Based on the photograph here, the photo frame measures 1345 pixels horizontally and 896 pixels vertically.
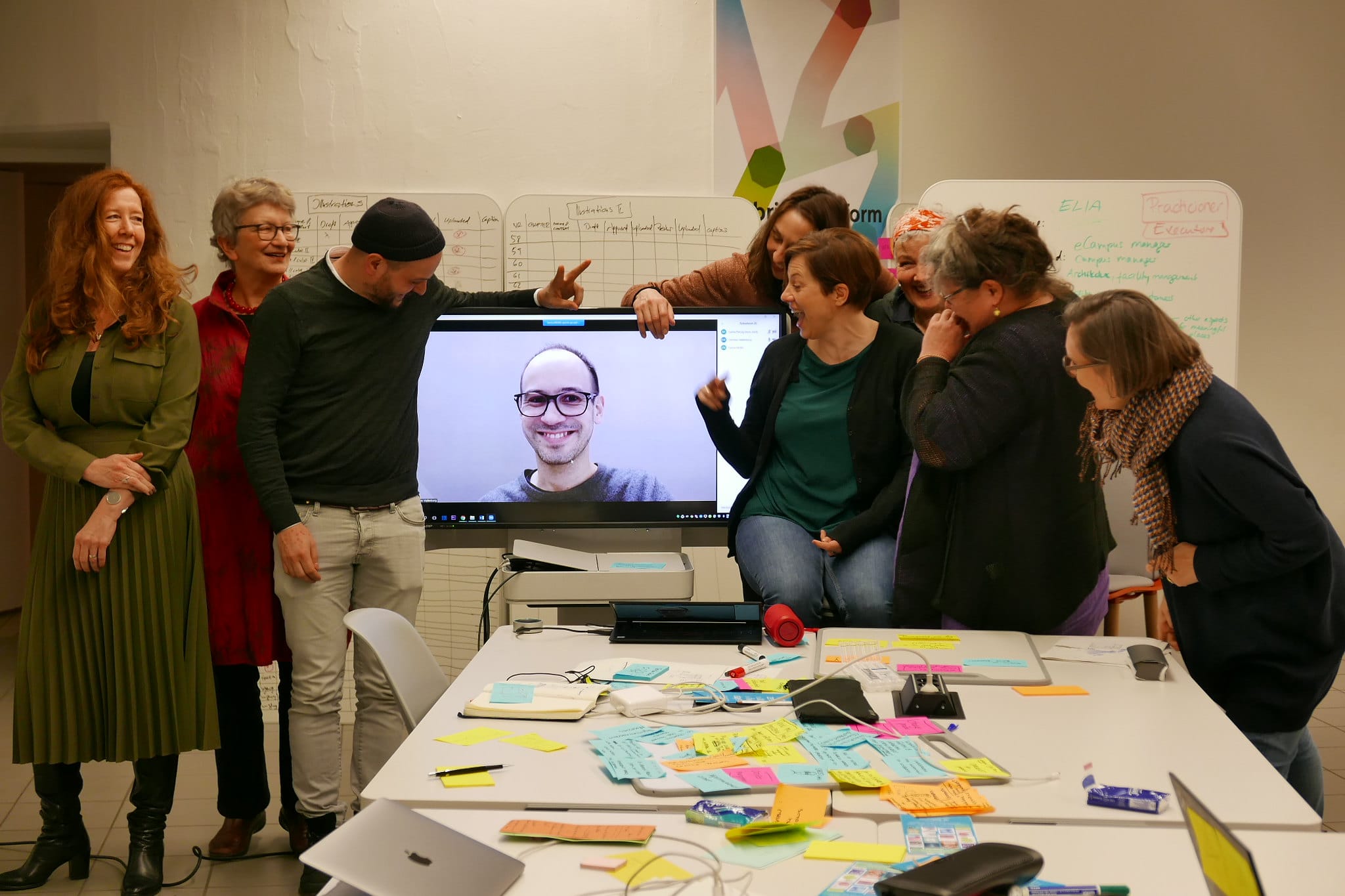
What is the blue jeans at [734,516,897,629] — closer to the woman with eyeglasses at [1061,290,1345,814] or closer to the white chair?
the woman with eyeglasses at [1061,290,1345,814]

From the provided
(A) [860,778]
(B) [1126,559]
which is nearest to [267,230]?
(A) [860,778]

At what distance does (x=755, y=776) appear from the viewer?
156 cm

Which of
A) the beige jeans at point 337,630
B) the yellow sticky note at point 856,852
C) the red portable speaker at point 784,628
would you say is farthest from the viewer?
the beige jeans at point 337,630

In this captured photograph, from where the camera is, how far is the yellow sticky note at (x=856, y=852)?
1.32 m

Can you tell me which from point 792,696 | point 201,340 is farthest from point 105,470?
point 792,696

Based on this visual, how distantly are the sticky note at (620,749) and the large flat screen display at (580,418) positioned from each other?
158cm

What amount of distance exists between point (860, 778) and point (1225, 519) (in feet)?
3.11

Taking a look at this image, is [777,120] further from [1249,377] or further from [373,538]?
[373,538]

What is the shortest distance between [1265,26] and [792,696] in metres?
4.30

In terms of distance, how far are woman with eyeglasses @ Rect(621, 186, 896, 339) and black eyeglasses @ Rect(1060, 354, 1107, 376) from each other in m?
0.69

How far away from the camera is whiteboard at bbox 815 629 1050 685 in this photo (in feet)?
6.73

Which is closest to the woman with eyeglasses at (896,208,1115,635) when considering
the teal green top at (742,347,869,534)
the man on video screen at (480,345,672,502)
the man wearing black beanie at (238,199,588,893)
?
the teal green top at (742,347,869,534)

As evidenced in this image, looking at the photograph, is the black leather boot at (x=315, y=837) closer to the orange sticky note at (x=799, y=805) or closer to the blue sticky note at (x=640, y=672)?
the blue sticky note at (x=640, y=672)

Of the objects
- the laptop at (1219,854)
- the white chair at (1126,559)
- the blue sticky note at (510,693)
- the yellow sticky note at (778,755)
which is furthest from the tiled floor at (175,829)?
the laptop at (1219,854)
